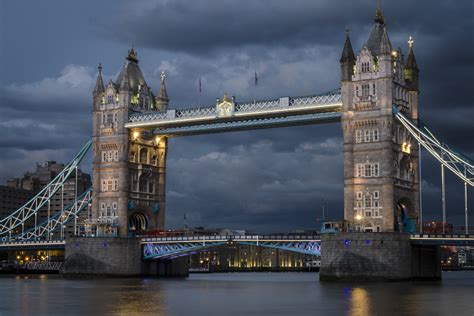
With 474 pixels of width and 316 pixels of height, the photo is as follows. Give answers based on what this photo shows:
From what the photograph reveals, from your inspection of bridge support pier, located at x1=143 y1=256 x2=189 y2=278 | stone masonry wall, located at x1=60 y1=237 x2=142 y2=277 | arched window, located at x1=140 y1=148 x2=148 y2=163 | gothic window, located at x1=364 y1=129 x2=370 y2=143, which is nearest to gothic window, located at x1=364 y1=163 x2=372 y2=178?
gothic window, located at x1=364 y1=129 x2=370 y2=143

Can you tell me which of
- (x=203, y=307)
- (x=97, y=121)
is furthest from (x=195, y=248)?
(x=203, y=307)

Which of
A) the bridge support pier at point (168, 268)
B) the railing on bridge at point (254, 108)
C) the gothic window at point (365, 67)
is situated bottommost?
the bridge support pier at point (168, 268)

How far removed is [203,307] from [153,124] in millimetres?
62192

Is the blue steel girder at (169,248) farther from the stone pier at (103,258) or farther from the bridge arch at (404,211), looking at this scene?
the bridge arch at (404,211)

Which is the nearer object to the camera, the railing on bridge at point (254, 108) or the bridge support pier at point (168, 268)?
the railing on bridge at point (254, 108)

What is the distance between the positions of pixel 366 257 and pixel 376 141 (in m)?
15.3

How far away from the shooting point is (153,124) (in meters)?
126

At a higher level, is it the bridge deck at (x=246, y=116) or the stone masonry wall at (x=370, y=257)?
the bridge deck at (x=246, y=116)

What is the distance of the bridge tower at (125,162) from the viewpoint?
129 m

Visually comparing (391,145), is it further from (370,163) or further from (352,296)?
(352,296)

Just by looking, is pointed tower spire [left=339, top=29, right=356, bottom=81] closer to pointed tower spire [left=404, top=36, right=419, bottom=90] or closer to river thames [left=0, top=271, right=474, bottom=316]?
pointed tower spire [left=404, top=36, right=419, bottom=90]

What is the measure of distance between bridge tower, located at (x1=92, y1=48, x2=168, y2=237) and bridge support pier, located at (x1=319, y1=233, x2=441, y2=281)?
36.8 m

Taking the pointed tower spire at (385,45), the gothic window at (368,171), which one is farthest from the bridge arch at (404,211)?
the pointed tower spire at (385,45)

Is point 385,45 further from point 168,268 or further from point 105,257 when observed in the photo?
point 168,268
